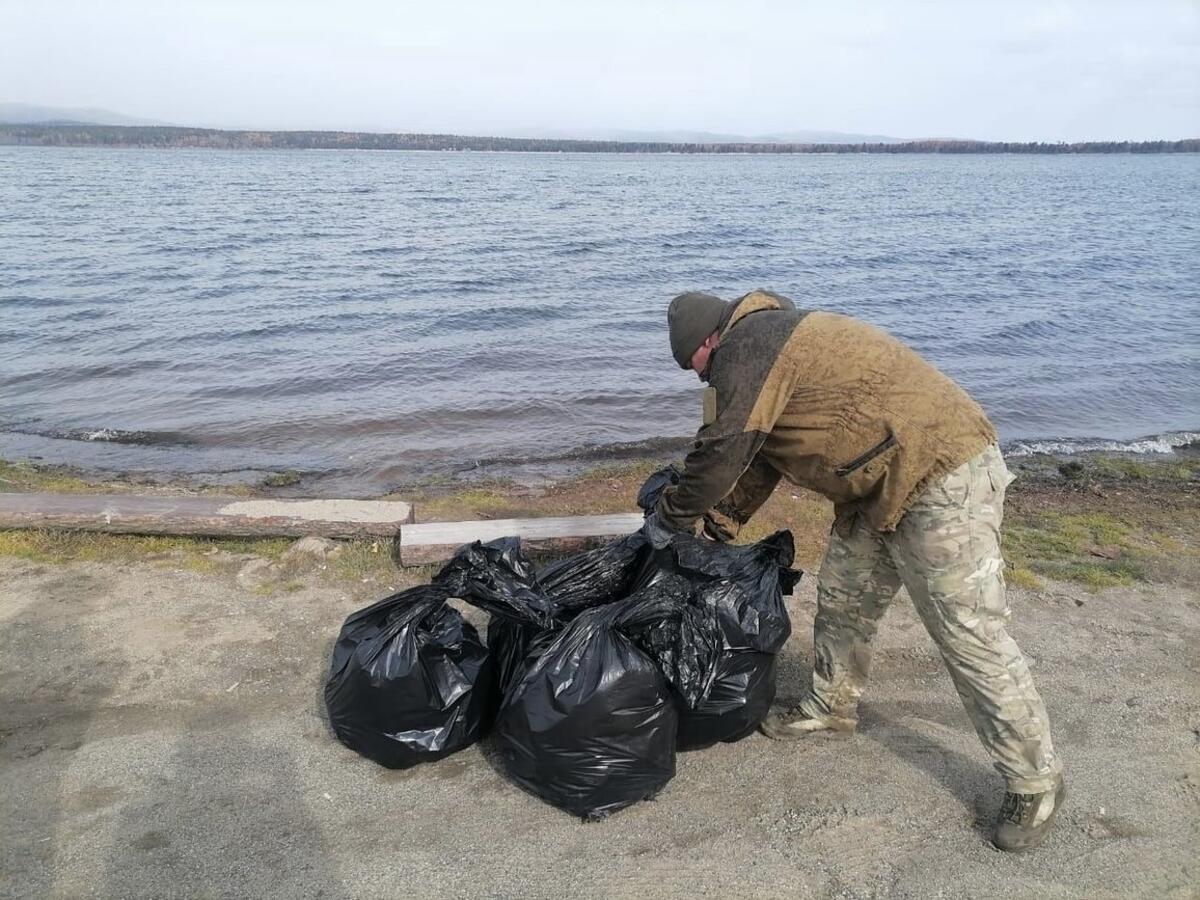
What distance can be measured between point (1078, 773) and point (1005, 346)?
40.0ft

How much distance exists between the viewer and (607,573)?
11.9 feet

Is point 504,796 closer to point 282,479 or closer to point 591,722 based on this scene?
point 591,722

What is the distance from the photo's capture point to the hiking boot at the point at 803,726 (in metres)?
3.42

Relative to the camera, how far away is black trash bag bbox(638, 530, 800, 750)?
3.18 metres

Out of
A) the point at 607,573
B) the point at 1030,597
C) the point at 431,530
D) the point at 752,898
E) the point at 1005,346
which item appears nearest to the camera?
the point at 752,898

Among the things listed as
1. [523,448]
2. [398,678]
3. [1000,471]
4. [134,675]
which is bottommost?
[523,448]

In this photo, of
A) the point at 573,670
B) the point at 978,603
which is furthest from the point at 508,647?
the point at 978,603

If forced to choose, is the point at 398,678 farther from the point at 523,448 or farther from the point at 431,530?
the point at 523,448

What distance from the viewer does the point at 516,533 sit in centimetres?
500

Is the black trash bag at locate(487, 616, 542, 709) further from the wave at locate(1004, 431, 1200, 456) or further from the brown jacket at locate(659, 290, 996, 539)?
the wave at locate(1004, 431, 1200, 456)

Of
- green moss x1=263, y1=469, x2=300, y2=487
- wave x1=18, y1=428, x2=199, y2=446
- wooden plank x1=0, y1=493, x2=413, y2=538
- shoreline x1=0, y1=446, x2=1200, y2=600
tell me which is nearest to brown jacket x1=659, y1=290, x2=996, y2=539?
shoreline x1=0, y1=446, x2=1200, y2=600

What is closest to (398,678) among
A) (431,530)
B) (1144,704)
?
(431,530)

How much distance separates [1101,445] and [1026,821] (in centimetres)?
807

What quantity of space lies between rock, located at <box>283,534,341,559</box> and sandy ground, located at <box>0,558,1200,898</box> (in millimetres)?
789
